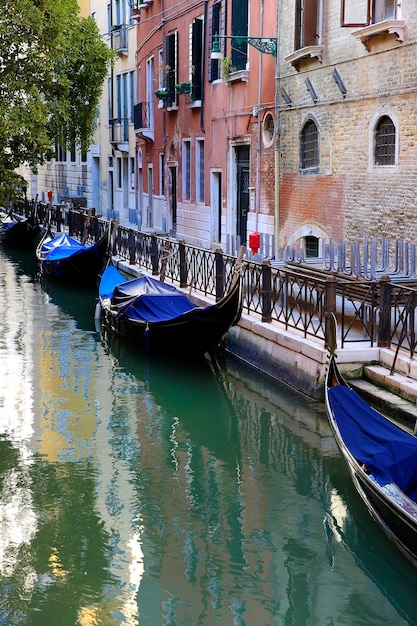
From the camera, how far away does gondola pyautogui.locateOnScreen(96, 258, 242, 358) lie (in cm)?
1061

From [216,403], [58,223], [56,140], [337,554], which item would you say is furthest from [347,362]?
[58,223]

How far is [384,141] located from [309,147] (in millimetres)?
2412

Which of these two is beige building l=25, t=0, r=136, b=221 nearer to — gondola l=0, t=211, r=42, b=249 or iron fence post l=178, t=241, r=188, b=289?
gondola l=0, t=211, r=42, b=249

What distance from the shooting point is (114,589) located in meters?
5.36

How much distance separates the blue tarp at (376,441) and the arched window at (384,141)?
5.17m

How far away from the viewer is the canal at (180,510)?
5219 mm

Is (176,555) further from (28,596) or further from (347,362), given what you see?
(347,362)

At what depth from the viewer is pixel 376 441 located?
6023 millimetres

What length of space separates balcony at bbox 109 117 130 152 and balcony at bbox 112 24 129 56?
180 centimetres

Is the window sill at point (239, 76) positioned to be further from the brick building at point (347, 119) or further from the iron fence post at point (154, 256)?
the iron fence post at point (154, 256)

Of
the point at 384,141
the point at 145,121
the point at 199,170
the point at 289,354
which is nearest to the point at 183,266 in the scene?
the point at 384,141

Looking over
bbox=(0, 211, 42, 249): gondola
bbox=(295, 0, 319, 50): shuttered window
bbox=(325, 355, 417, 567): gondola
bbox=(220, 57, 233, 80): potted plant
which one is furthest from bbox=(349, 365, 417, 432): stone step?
bbox=(0, 211, 42, 249): gondola

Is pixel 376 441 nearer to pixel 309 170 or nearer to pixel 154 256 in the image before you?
pixel 309 170

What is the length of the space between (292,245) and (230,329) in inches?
127
